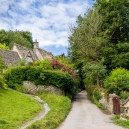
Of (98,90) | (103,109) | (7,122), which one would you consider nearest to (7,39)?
(98,90)

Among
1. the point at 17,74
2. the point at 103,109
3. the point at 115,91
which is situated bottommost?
the point at 103,109

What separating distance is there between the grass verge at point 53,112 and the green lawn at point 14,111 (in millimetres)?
1363

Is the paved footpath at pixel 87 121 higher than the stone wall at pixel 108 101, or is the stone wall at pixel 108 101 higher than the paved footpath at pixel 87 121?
the stone wall at pixel 108 101

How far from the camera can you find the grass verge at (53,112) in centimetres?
1553

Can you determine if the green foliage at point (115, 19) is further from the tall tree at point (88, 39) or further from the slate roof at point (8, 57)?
the slate roof at point (8, 57)

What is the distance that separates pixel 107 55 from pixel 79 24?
9351 mm

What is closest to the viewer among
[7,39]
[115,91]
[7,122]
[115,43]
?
[7,122]

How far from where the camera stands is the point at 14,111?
63.8 ft

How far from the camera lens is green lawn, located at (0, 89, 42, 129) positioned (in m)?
15.5

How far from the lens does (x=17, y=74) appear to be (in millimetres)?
32531

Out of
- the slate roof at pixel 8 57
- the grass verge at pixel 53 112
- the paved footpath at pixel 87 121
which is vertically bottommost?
the paved footpath at pixel 87 121

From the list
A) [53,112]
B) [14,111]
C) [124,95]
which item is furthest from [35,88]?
[124,95]

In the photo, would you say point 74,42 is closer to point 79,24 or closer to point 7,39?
point 79,24

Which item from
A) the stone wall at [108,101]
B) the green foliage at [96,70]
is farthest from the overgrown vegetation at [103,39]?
the stone wall at [108,101]
